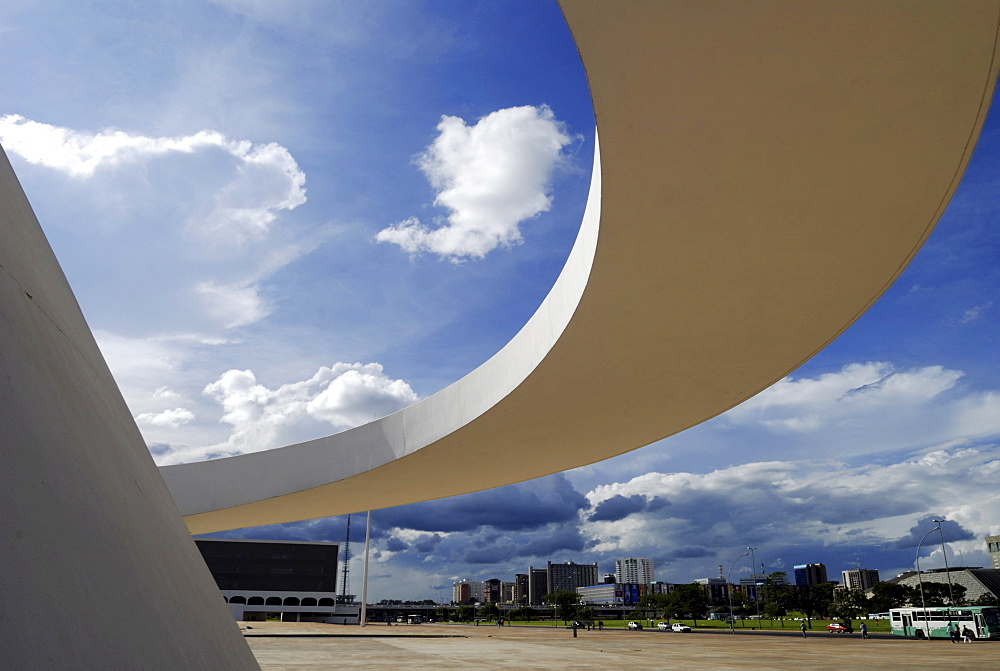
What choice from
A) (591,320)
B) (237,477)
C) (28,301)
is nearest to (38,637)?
(28,301)

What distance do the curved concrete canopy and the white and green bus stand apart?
29.4 m

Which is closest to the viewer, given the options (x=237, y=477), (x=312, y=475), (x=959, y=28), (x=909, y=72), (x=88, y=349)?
(x=88, y=349)

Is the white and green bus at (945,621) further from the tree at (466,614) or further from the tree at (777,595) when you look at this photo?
the tree at (466,614)

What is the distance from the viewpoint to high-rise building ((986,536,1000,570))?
9922cm

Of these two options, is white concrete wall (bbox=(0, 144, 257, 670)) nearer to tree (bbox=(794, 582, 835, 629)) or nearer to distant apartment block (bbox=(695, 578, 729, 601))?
tree (bbox=(794, 582, 835, 629))

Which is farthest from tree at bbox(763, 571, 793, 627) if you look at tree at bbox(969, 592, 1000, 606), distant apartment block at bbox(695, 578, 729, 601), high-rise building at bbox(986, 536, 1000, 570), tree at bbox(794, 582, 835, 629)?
distant apartment block at bbox(695, 578, 729, 601)

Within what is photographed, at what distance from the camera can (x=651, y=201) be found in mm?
5211

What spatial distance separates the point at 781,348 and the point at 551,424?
3.59m

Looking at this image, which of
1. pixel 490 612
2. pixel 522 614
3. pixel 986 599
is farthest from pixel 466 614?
pixel 986 599

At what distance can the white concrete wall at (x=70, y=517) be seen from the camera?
5.06ft

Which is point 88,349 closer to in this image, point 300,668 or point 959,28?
point 959,28

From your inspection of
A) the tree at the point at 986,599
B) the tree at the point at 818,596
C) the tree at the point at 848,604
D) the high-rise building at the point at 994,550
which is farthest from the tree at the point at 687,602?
the high-rise building at the point at 994,550

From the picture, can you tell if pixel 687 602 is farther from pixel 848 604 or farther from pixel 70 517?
pixel 70 517

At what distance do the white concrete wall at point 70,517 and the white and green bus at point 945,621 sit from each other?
36779 mm
